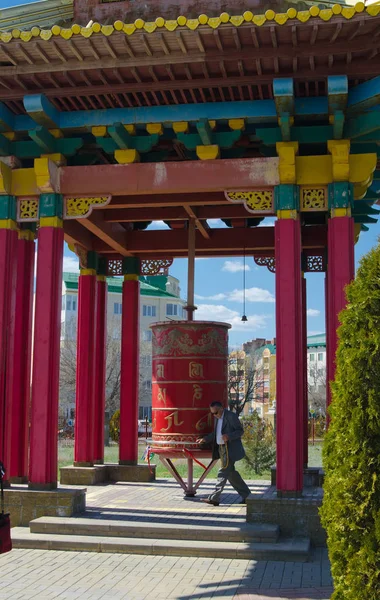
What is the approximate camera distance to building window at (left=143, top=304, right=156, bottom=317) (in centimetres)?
6019

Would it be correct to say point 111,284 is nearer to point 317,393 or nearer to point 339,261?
point 317,393

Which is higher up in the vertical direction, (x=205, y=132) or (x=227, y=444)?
(x=205, y=132)

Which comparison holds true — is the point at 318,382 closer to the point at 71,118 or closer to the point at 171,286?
the point at 171,286

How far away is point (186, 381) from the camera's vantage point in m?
9.53

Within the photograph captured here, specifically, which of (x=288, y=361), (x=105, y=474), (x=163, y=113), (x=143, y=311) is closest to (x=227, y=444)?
(x=288, y=361)

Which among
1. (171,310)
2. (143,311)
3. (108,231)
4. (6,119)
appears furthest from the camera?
(171,310)

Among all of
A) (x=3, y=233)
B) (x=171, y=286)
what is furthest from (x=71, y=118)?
(x=171, y=286)

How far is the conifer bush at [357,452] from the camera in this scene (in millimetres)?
4246

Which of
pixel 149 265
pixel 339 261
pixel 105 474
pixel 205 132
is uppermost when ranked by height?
pixel 205 132

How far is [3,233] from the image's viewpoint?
9047mm

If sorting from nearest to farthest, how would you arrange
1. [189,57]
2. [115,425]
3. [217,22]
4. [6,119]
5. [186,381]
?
[217,22], [189,57], [6,119], [186,381], [115,425]

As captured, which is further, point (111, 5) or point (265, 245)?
point (265, 245)

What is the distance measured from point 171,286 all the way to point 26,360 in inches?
2297

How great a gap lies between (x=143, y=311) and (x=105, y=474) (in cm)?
4836
